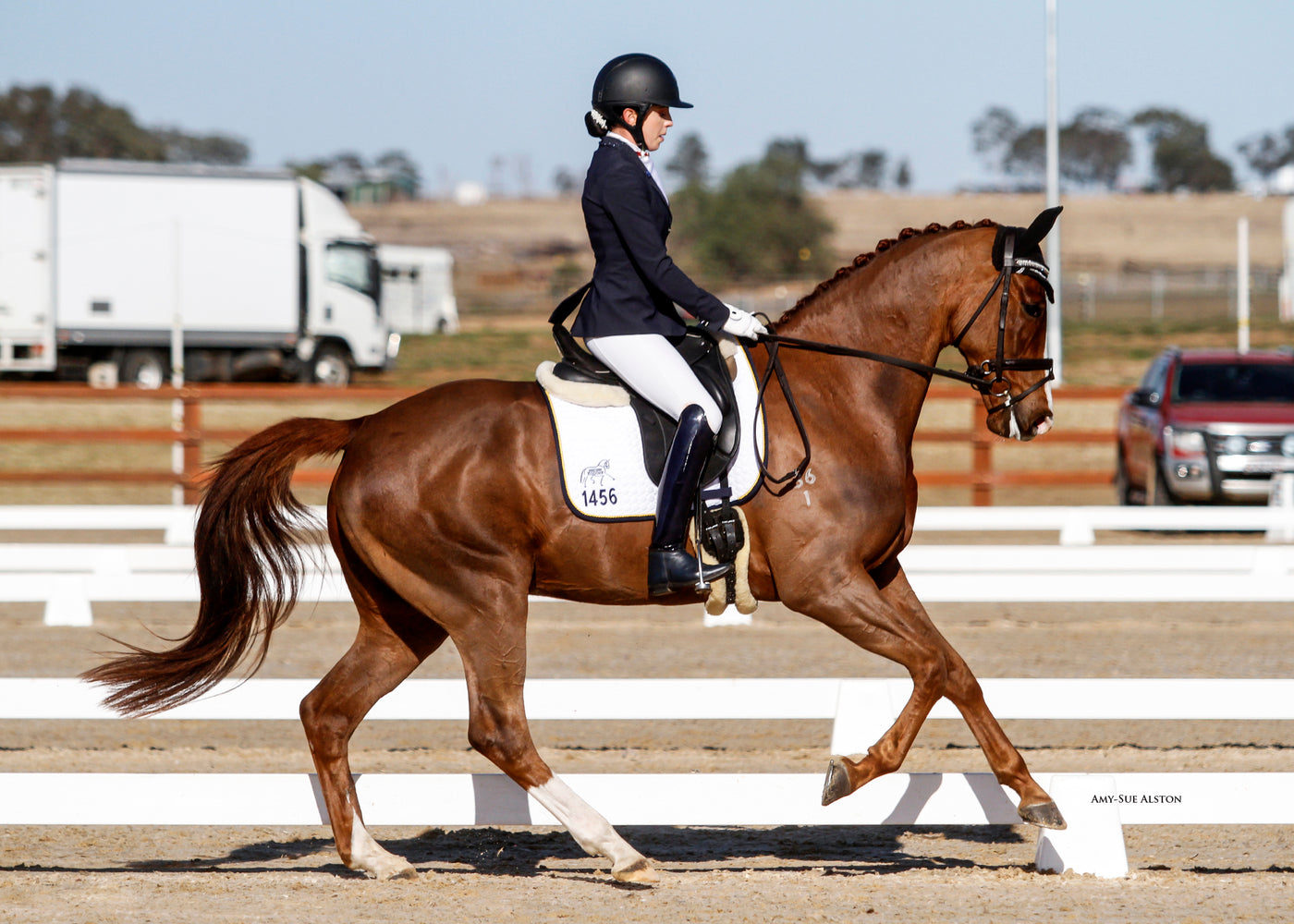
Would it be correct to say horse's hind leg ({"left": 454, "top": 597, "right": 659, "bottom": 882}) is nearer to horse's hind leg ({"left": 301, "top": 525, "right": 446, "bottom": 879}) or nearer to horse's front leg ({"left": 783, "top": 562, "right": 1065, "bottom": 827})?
horse's hind leg ({"left": 301, "top": 525, "right": 446, "bottom": 879})

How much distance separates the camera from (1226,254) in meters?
62.7

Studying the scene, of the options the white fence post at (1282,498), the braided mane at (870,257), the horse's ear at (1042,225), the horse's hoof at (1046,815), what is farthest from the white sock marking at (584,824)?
the white fence post at (1282,498)

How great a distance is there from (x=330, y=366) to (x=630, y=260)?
23.8 m

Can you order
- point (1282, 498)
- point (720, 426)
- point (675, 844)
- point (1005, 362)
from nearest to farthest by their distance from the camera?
point (720, 426), point (1005, 362), point (675, 844), point (1282, 498)

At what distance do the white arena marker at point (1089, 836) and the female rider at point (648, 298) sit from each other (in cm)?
130

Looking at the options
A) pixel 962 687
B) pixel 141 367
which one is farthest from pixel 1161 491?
pixel 141 367

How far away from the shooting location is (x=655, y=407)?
4793 mm

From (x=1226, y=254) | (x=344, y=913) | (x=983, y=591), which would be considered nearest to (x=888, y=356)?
(x=344, y=913)

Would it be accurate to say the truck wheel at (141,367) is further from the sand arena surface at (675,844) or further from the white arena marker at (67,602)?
the sand arena surface at (675,844)

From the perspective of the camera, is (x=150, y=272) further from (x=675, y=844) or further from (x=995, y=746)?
(x=995, y=746)

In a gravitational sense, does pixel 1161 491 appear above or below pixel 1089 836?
above

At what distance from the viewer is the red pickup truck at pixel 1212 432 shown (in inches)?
582

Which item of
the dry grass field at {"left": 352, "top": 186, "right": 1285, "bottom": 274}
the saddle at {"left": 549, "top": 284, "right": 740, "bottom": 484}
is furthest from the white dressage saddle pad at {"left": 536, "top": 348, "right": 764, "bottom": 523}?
the dry grass field at {"left": 352, "top": 186, "right": 1285, "bottom": 274}

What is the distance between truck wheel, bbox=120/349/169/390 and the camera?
85.2ft
